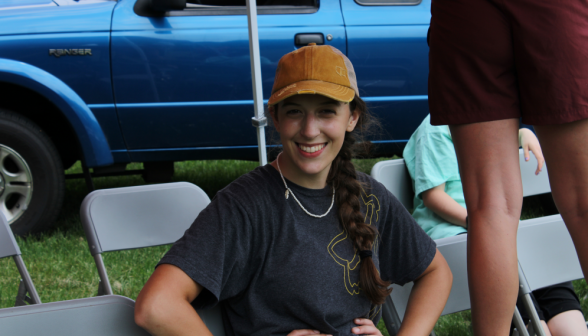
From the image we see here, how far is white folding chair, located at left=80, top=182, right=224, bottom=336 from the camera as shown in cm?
201

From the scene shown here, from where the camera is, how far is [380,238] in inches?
62.1

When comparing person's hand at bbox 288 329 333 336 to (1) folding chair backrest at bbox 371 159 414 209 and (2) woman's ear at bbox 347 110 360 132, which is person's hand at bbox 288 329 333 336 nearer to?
(2) woman's ear at bbox 347 110 360 132

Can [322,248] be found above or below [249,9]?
below

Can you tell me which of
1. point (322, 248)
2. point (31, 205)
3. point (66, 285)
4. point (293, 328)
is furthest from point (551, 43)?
point (31, 205)

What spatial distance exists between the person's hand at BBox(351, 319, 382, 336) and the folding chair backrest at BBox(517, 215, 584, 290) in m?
0.61

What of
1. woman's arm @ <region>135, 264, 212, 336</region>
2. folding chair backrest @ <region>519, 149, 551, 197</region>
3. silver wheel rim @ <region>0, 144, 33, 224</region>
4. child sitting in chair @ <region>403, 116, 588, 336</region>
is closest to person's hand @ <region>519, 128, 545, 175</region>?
child sitting in chair @ <region>403, 116, 588, 336</region>

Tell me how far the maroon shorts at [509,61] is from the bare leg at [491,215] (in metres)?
0.06

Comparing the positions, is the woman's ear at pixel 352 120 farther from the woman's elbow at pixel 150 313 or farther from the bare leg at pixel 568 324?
the bare leg at pixel 568 324

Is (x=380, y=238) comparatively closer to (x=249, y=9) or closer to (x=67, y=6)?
(x=249, y=9)

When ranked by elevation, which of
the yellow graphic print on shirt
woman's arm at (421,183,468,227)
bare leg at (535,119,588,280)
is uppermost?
bare leg at (535,119,588,280)

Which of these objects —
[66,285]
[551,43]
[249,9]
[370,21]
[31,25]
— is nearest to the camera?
[551,43]

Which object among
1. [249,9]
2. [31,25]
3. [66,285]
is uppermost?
[249,9]

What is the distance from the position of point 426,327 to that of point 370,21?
2.46 m

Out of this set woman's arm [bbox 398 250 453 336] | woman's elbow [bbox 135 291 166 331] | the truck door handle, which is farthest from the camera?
the truck door handle
